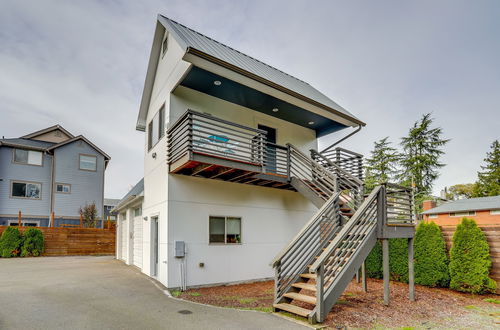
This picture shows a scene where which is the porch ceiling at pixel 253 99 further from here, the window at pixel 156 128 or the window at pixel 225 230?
the window at pixel 225 230

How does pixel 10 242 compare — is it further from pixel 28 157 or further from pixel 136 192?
pixel 28 157

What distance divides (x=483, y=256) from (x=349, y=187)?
3586 mm

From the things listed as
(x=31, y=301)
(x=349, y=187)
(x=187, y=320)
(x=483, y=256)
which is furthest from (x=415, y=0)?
(x=31, y=301)

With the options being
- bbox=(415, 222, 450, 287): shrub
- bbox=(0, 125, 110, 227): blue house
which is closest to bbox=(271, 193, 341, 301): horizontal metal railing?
bbox=(415, 222, 450, 287): shrub

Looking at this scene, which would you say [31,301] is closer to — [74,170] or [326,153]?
[326,153]

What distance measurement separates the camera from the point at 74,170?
22562 millimetres

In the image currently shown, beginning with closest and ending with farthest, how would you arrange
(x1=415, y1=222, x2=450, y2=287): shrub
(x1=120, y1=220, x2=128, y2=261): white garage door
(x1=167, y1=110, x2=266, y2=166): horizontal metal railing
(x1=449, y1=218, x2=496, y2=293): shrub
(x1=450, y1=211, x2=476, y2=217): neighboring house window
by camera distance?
(x1=167, y1=110, x2=266, y2=166): horizontal metal railing, (x1=449, y1=218, x2=496, y2=293): shrub, (x1=415, y1=222, x2=450, y2=287): shrub, (x1=120, y1=220, x2=128, y2=261): white garage door, (x1=450, y1=211, x2=476, y2=217): neighboring house window

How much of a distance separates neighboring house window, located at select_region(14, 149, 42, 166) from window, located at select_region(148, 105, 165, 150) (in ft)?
51.8

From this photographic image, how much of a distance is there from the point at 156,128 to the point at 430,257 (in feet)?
30.5

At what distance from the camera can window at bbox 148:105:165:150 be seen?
9.45 m

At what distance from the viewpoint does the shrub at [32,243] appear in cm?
1506

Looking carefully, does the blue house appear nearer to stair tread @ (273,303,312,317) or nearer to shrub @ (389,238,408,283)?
stair tread @ (273,303,312,317)

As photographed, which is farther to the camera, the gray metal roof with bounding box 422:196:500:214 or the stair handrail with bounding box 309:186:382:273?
the gray metal roof with bounding box 422:196:500:214

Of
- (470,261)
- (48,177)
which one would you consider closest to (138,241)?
(470,261)
